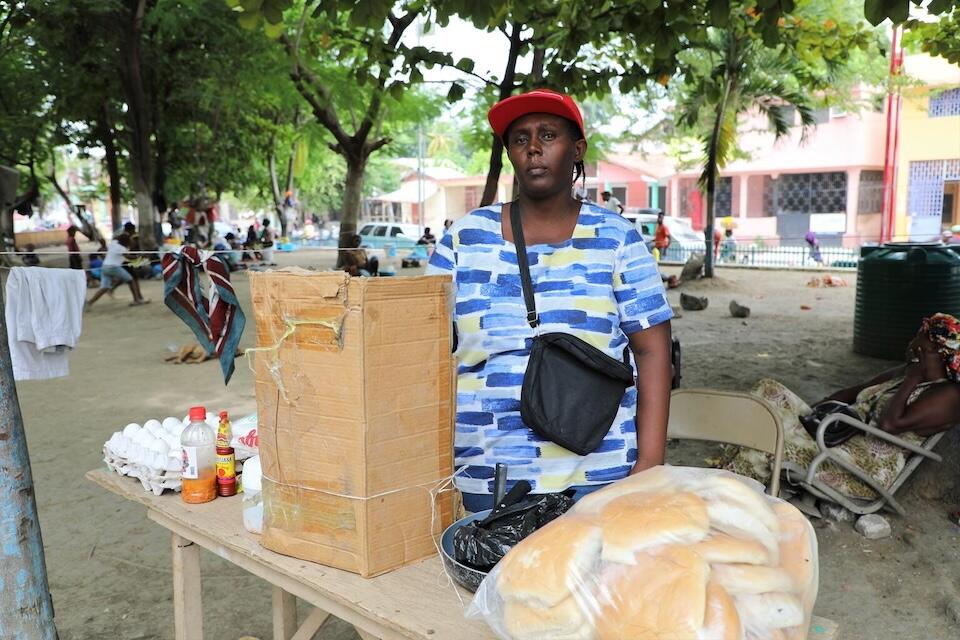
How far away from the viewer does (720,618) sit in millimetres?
1068

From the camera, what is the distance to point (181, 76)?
17516 millimetres

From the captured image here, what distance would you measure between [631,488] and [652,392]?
25.1 inches

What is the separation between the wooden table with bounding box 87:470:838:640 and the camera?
55.5 inches

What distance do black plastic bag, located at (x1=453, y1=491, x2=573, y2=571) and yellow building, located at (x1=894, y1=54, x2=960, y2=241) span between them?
2361cm

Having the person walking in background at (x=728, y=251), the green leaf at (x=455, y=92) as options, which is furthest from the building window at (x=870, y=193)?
the green leaf at (x=455, y=92)

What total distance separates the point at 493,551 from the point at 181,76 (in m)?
18.5

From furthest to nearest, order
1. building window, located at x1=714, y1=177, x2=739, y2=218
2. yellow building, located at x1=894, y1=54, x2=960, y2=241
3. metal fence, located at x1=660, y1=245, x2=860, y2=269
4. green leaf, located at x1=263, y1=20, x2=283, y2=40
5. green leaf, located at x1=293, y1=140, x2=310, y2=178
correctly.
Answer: building window, located at x1=714, y1=177, x2=739, y2=218, green leaf, located at x1=293, y1=140, x2=310, y2=178, yellow building, located at x1=894, y1=54, x2=960, y2=241, metal fence, located at x1=660, y1=245, x2=860, y2=269, green leaf, located at x1=263, y1=20, x2=283, y2=40

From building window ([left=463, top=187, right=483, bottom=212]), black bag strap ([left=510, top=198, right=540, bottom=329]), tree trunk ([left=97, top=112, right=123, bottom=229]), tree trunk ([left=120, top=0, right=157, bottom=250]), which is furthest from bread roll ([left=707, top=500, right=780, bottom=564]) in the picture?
building window ([left=463, top=187, right=483, bottom=212])

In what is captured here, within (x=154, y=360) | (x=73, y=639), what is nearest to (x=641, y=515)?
(x=73, y=639)

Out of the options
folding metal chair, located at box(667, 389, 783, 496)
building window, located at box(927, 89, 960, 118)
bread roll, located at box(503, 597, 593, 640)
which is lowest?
folding metal chair, located at box(667, 389, 783, 496)

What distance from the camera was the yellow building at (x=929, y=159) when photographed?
70.2ft

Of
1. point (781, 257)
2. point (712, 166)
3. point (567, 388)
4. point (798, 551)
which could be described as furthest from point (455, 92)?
point (781, 257)

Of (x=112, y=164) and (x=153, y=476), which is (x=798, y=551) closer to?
(x=153, y=476)

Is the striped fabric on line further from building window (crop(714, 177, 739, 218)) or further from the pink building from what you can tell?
building window (crop(714, 177, 739, 218))
